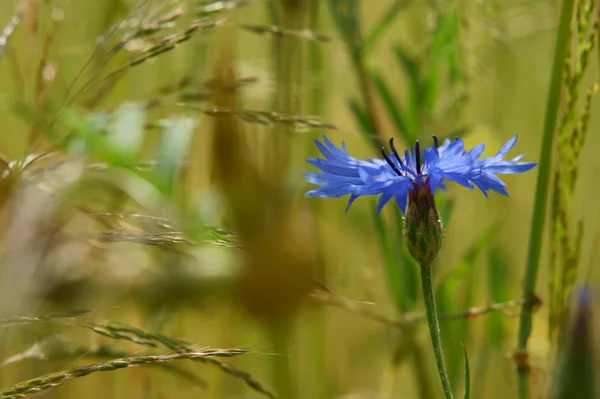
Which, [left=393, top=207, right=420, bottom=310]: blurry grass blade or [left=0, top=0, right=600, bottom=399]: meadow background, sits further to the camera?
[left=393, top=207, right=420, bottom=310]: blurry grass blade

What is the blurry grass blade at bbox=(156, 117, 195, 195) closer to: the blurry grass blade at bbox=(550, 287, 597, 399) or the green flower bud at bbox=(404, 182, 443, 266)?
the green flower bud at bbox=(404, 182, 443, 266)

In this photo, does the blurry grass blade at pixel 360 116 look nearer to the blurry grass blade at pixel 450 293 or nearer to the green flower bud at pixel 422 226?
the blurry grass blade at pixel 450 293

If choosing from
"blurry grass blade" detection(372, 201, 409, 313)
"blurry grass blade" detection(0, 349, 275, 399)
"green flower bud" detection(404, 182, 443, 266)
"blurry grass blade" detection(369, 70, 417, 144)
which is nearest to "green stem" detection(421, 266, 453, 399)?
"green flower bud" detection(404, 182, 443, 266)

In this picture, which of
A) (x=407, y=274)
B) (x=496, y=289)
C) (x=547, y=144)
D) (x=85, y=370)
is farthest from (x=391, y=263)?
(x=85, y=370)

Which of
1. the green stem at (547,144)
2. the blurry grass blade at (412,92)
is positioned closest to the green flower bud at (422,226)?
the green stem at (547,144)

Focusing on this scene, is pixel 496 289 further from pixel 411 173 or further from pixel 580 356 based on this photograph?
pixel 580 356

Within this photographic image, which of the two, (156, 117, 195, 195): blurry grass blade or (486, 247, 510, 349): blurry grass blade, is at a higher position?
(156, 117, 195, 195): blurry grass blade
